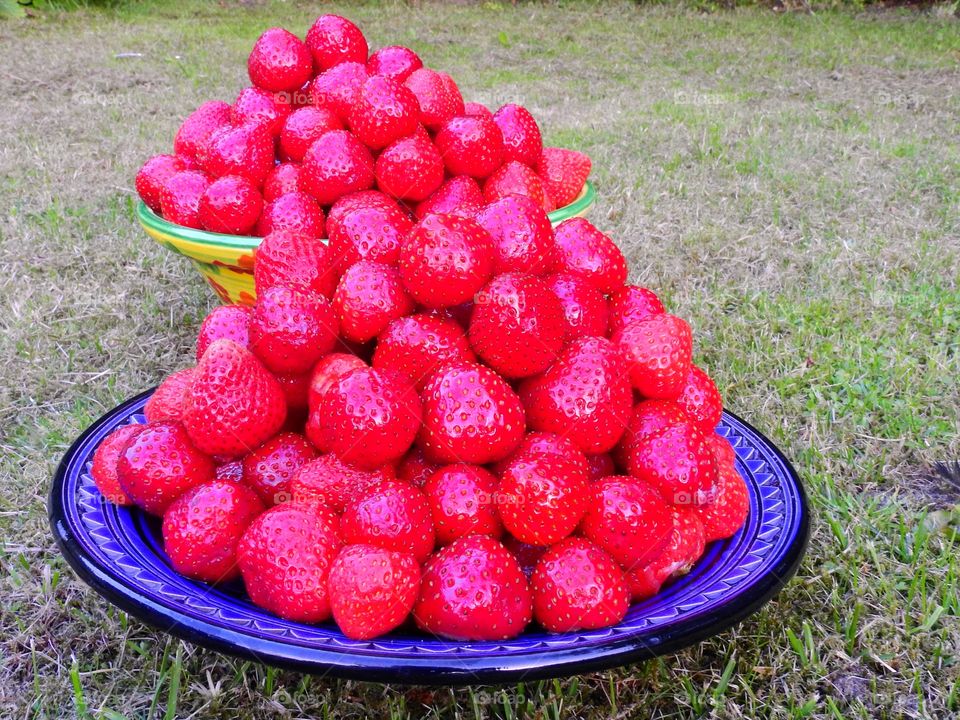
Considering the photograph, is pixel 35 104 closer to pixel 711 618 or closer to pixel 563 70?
pixel 563 70

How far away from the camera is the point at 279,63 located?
7.72 feet

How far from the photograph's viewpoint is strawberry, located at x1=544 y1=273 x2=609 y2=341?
1423 millimetres

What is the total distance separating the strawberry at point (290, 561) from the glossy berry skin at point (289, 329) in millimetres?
258

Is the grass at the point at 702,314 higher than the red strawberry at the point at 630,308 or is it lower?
lower

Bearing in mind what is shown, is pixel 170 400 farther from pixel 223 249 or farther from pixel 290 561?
pixel 223 249

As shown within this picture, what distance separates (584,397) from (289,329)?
1.50ft

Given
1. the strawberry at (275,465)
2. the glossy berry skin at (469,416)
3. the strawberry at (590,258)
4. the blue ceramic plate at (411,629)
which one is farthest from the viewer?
the strawberry at (590,258)

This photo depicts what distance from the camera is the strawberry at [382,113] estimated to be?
201 centimetres

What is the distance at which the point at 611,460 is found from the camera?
1396mm

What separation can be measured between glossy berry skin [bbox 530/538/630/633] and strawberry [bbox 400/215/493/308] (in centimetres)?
41

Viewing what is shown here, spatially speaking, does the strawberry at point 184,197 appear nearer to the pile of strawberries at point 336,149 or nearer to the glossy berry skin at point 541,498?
the pile of strawberries at point 336,149

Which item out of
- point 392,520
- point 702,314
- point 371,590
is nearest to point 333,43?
point 702,314

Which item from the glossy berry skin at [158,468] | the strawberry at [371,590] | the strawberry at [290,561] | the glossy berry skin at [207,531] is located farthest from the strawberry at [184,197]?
the strawberry at [371,590]

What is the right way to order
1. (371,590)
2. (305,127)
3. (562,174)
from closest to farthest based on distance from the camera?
(371,590)
(305,127)
(562,174)
